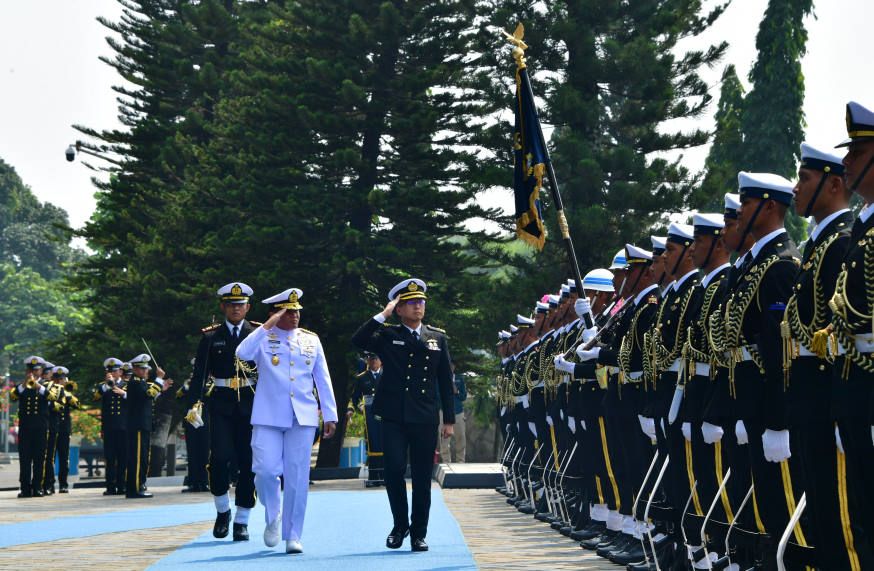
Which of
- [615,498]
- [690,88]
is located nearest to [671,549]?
[615,498]

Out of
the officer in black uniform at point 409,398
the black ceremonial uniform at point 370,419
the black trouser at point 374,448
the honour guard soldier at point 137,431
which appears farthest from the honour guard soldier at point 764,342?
the black trouser at point 374,448

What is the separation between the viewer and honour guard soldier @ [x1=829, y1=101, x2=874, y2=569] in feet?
17.5

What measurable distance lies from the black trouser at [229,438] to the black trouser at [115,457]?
39.2ft

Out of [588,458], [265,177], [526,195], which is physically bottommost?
[588,458]

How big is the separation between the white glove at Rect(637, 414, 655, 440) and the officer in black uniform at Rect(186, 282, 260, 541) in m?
4.09

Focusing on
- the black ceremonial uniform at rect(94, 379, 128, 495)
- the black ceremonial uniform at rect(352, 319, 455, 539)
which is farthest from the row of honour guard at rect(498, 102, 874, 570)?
the black ceremonial uniform at rect(94, 379, 128, 495)

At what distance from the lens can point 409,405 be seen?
1115 centimetres

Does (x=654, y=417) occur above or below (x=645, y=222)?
below

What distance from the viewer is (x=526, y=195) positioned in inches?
509

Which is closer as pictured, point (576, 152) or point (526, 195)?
point (526, 195)

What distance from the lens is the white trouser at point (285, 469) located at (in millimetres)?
10930

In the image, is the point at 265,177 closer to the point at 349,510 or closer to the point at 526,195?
the point at 349,510

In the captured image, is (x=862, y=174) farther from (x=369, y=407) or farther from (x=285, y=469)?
(x=369, y=407)

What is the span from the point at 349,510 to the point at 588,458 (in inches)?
225
